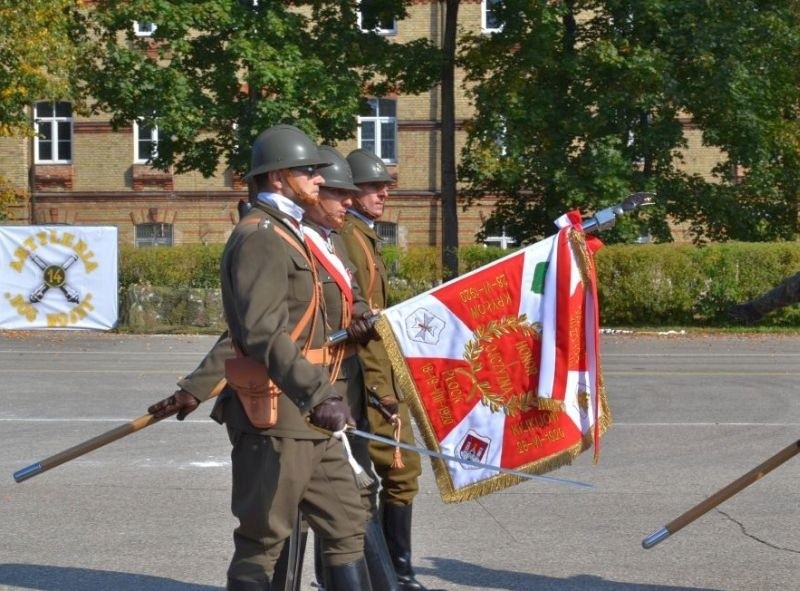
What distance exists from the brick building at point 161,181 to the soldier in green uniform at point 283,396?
34.3 meters

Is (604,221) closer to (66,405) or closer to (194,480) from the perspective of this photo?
(194,480)

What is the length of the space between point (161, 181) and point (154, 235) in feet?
5.77

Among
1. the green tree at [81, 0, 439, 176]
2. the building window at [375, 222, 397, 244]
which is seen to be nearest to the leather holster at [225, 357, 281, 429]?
the green tree at [81, 0, 439, 176]

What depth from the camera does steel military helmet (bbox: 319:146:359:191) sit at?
18.4 feet

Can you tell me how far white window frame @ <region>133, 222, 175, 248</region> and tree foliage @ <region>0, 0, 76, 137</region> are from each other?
46.6ft

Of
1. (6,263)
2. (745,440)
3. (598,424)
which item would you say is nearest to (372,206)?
(598,424)

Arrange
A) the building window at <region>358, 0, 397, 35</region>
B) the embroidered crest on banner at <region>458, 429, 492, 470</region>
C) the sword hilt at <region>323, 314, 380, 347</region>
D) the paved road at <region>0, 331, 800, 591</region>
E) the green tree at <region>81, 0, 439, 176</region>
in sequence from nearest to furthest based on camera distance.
A: 1. the sword hilt at <region>323, 314, 380, 347</region>
2. the embroidered crest on banner at <region>458, 429, 492, 470</region>
3. the paved road at <region>0, 331, 800, 591</region>
4. the green tree at <region>81, 0, 439, 176</region>
5. the building window at <region>358, 0, 397, 35</region>

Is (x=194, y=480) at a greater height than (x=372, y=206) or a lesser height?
lesser

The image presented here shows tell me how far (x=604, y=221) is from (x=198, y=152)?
24.2 m

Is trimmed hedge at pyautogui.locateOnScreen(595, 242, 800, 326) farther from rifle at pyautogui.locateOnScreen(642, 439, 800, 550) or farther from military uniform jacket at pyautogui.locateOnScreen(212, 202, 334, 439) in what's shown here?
military uniform jacket at pyautogui.locateOnScreen(212, 202, 334, 439)

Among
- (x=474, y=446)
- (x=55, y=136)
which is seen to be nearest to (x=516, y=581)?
(x=474, y=446)

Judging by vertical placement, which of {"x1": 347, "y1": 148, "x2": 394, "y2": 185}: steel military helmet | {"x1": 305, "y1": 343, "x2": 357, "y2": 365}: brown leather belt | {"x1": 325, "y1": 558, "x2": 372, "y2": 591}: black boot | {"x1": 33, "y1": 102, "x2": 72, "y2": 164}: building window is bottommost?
{"x1": 325, "y1": 558, "x2": 372, "y2": 591}: black boot

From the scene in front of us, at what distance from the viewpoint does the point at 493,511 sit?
322 inches

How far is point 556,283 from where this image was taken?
599cm
